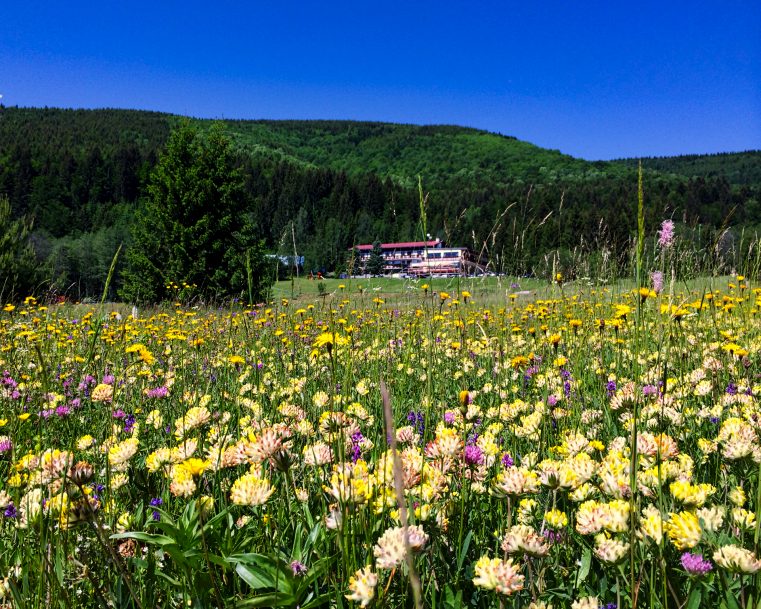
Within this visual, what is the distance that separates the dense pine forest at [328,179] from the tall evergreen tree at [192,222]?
1.22m

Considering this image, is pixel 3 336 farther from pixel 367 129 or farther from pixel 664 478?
pixel 367 129

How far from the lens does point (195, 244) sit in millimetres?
23844

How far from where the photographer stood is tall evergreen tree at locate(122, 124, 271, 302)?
938 inches

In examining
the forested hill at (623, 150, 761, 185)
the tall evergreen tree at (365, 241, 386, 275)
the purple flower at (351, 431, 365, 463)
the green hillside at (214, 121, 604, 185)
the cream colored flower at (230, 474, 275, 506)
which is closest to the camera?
the cream colored flower at (230, 474, 275, 506)

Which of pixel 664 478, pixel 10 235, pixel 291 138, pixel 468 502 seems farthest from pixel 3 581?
pixel 291 138

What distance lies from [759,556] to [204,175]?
26799 millimetres

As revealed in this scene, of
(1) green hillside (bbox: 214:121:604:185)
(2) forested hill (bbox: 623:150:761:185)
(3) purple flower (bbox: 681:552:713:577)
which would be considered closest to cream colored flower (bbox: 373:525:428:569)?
(3) purple flower (bbox: 681:552:713:577)

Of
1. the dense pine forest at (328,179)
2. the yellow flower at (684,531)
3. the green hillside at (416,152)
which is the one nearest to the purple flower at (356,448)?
the yellow flower at (684,531)

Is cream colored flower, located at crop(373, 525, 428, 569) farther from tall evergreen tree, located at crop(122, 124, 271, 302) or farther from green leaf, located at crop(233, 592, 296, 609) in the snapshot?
tall evergreen tree, located at crop(122, 124, 271, 302)

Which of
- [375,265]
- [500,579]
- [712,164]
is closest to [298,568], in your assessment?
[500,579]

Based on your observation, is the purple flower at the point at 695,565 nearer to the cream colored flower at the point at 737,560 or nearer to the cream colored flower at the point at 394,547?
the cream colored flower at the point at 737,560

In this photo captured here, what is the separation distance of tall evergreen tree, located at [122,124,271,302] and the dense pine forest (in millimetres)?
1215

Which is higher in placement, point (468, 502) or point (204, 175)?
point (204, 175)

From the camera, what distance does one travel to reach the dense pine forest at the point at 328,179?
205 ft
